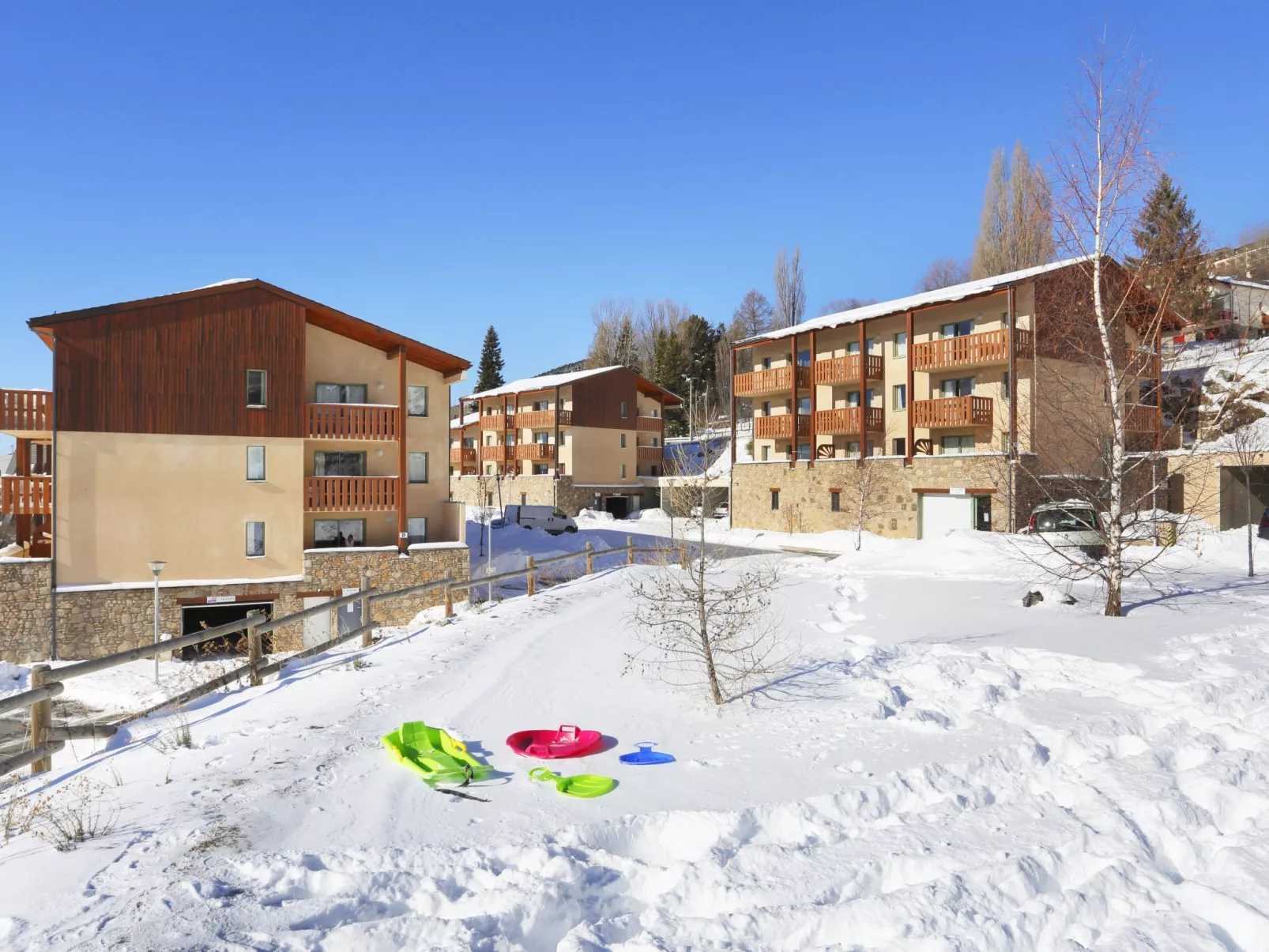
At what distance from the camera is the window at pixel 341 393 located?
80.8ft

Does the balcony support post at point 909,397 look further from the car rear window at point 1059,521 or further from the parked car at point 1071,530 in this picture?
the parked car at point 1071,530

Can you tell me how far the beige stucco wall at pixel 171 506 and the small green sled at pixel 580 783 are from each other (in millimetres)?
18244

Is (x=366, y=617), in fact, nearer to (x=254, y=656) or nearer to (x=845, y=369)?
(x=254, y=656)

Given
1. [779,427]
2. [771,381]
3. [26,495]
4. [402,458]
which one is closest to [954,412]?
[779,427]

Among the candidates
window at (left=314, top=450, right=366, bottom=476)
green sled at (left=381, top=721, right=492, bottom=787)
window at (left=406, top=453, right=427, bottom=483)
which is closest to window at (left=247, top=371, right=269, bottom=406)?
window at (left=314, top=450, right=366, bottom=476)

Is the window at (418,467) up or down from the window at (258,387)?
down

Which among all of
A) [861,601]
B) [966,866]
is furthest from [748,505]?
[966,866]

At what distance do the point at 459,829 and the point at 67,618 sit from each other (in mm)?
19805

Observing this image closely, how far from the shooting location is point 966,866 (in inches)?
217

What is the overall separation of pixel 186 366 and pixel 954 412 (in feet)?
87.7

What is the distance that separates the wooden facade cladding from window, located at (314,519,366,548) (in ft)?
9.80

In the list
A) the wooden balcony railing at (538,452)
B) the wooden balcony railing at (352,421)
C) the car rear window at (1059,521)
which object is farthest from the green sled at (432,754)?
the wooden balcony railing at (538,452)

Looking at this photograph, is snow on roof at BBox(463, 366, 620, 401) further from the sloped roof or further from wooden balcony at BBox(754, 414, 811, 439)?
Result: the sloped roof

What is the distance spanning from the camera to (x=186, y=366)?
2177cm
